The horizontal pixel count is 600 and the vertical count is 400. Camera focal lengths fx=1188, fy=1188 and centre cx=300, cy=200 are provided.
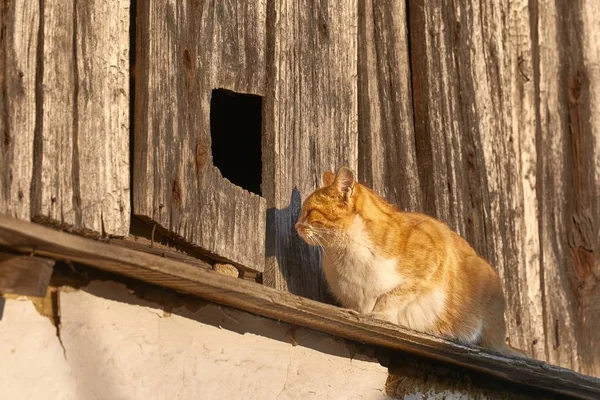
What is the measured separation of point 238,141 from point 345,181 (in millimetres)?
1519

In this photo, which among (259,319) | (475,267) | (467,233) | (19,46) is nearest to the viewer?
(19,46)

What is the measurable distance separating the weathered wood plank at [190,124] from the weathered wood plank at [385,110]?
850 mm

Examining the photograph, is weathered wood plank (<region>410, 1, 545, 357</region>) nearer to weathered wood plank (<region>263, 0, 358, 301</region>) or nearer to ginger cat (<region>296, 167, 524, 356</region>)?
ginger cat (<region>296, 167, 524, 356</region>)

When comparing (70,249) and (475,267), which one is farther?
(475,267)

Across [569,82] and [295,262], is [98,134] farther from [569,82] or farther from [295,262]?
A: [569,82]

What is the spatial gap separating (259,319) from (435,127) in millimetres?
1729

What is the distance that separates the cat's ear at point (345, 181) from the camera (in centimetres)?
547

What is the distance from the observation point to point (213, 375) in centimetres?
469

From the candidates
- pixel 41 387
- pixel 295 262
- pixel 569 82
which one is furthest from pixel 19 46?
pixel 569 82

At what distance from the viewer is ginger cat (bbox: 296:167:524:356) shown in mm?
5441

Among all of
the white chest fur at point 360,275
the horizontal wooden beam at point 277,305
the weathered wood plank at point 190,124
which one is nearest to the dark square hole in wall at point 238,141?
the white chest fur at point 360,275

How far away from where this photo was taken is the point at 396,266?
5.50 metres

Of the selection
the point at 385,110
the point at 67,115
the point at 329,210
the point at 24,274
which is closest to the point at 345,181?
the point at 329,210

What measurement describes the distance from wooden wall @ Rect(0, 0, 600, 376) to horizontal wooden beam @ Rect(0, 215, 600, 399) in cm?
36
